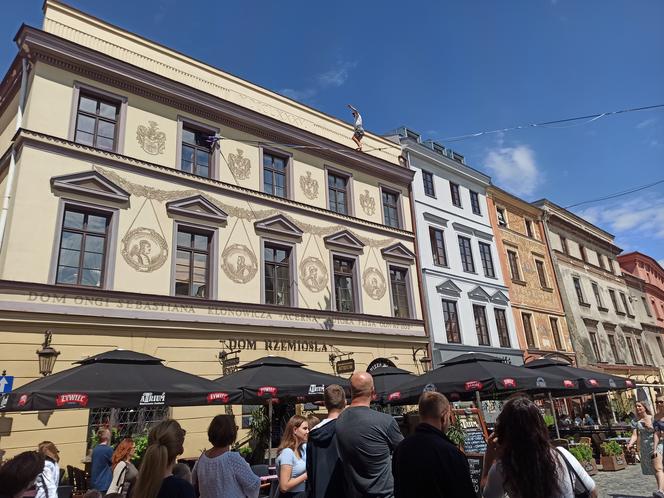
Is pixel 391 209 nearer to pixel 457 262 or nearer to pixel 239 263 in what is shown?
pixel 457 262

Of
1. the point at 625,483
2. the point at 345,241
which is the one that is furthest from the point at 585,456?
the point at 345,241

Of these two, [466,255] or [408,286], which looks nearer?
[408,286]

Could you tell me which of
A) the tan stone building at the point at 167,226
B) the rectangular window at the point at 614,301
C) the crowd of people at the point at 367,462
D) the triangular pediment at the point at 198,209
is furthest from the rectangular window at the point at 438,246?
the rectangular window at the point at 614,301

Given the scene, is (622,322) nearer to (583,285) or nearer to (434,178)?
(583,285)

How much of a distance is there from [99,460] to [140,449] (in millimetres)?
2183

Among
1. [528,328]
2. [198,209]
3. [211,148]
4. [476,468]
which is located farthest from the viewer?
[528,328]

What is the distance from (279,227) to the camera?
15516 millimetres

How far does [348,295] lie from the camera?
56.4 feet

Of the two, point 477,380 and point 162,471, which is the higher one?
point 477,380

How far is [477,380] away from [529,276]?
1798 centimetres

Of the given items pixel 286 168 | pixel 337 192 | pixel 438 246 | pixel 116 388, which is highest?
pixel 286 168

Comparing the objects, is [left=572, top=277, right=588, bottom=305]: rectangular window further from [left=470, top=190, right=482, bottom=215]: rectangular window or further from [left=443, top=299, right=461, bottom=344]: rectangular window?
[left=443, top=299, right=461, bottom=344]: rectangular window

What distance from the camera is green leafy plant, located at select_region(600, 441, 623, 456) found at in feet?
41.8

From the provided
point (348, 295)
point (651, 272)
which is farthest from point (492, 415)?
point (651, 272)
